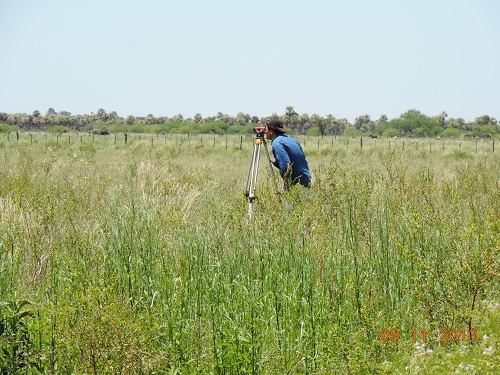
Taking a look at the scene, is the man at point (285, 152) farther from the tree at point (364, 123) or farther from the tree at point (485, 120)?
the tree at point (364, 123)

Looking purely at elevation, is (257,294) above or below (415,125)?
below

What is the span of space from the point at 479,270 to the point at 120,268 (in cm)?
264

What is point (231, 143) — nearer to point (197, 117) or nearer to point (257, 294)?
point (257, 294)

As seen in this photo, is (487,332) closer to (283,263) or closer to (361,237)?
(283,263)

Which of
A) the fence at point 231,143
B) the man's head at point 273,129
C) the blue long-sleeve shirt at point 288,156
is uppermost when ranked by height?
the man's head at point 273,129

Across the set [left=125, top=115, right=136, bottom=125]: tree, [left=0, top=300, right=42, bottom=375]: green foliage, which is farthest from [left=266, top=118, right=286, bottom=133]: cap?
[left=125, top=115, right=136, bottom=125]: tree

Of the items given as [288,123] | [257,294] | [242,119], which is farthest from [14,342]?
[242,119]

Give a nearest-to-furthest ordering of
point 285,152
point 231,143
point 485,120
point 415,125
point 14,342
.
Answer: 1. point 14,342
2. point 285,152
3. point 231,143
4. point 415,125
5. point 485,120

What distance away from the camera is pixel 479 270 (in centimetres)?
388
